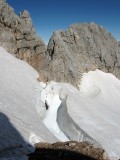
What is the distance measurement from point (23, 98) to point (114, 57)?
101 ft

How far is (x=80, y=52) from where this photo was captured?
5494cm

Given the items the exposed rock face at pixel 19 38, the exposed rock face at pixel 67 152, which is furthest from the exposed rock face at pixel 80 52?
the exposed rock face at pixel 67 152

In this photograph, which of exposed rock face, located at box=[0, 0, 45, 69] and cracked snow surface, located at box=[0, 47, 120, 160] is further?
exposed rock face, located at box=[0, 0, 45, 69]

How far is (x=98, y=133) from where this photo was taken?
106 ft

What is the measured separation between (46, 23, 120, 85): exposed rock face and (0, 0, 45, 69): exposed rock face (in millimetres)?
1837

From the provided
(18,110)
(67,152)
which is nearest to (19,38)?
(18,110)

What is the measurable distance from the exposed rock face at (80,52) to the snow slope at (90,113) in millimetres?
2253

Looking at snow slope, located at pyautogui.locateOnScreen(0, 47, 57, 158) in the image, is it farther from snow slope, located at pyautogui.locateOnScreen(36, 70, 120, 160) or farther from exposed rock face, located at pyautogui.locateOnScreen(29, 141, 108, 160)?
snow slope, located at pyautogui.locateOnScreen(36, 70, 120, 160)

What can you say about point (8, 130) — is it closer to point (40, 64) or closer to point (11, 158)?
point (11, 158)

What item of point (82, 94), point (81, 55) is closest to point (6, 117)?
point (82, 94)

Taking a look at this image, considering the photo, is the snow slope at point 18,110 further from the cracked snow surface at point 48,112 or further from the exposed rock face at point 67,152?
the exposed rock face at point 67,152

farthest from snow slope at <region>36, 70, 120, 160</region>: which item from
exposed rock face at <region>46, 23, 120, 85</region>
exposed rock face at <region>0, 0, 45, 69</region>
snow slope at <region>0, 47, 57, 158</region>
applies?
exposed rock face at <region>0, 0, 45, 69</region>

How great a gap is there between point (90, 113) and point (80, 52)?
19890 millimetres

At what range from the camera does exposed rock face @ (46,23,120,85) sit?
45.5 metres
